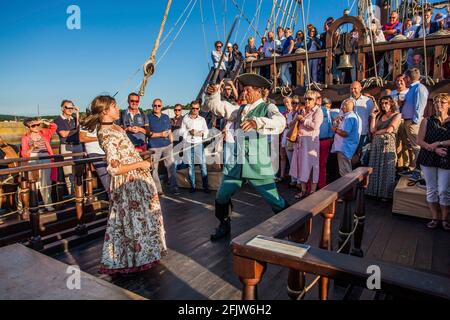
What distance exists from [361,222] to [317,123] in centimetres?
229

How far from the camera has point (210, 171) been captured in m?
6.01

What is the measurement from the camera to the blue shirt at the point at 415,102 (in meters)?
4.88

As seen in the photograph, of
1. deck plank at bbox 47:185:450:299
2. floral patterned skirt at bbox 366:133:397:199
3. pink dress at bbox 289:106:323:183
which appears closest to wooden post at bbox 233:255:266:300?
deck plank at bbox 47:185:450:299

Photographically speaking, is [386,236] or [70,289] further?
[386,236]

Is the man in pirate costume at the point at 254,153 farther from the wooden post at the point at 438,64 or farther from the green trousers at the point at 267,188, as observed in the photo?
the wooden post at the point at 438,64

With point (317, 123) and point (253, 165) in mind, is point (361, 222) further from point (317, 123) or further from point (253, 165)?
point (317, 123)

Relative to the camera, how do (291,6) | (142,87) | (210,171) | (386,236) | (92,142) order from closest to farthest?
(386,236), (142,87), (92,142), (210,171), (291,6)

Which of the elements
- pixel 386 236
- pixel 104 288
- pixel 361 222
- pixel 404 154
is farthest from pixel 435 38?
pixel 104 288

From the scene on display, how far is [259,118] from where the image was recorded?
109 inches

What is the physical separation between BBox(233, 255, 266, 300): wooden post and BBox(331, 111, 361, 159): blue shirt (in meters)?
3.86

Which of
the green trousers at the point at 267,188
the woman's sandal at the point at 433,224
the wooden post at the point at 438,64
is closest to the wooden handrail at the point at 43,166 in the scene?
the green trousers at the point at 267,188

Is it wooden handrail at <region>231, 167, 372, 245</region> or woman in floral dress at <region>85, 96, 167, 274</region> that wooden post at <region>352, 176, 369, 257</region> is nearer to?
wooden handrail at <region>231, 167, 372, 245</region>

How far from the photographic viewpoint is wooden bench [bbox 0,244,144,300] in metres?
1.32

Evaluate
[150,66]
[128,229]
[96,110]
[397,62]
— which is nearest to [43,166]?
[96,110]
